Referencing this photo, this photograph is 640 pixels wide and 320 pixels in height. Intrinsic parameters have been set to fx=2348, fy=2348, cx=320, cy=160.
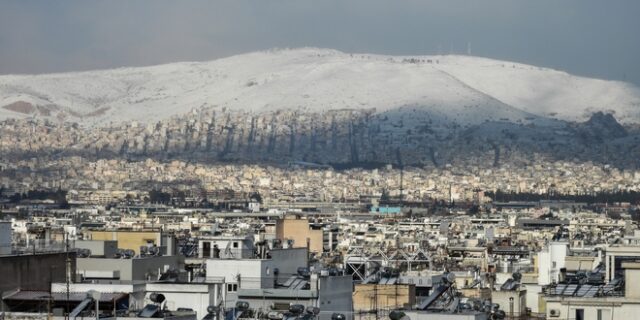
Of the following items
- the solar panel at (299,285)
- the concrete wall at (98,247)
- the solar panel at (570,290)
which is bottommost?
the solar panel at (299,285)

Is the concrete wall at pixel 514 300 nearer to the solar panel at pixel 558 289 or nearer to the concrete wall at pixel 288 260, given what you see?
the concrete wall at pixel 288 260

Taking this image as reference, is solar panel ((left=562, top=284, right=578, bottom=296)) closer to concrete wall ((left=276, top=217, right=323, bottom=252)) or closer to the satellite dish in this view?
the satellite dish

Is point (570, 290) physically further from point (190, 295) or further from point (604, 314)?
point (190, 295)

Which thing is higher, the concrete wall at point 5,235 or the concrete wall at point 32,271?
the concrete wall at point 5,235

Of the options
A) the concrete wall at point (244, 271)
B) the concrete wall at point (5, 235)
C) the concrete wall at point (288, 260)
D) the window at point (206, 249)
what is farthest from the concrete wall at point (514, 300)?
the window at point (206, 249)

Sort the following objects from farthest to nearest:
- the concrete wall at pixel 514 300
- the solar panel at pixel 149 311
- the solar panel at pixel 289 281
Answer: the concrete wall at pixel 514 300
the solar panel at pixel 289 281
the solar panel at pixel 149 311

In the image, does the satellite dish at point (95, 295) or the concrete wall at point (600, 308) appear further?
the concrete wall at point (600, 308)

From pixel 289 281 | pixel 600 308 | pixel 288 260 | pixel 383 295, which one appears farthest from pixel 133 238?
pixel 600 308

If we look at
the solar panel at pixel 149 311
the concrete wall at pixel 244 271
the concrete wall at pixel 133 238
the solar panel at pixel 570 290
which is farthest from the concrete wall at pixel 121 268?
the concrete wall at pixel 133 238

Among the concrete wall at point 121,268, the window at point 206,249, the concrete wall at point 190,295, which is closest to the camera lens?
the concrete wall at point 190,295

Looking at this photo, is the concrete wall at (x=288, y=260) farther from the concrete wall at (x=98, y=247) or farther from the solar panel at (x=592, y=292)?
the solar panel at (x=592, y=292)
